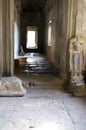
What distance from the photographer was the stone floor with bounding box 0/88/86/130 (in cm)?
302

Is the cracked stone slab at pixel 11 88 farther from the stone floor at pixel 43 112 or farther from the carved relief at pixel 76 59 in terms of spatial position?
the carved relief at pixel 76 59

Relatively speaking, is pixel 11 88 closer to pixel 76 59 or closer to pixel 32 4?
pixel 76 59

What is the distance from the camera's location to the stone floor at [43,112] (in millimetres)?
3020

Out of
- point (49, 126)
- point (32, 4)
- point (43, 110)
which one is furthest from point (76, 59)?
point (32, 4)

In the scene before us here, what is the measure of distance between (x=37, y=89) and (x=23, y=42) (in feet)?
33.3

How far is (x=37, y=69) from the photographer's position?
6844 mm

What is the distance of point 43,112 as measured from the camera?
11.6ft

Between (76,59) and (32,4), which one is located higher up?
(32,4)

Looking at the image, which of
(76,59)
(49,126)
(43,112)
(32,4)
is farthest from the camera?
(32,4)

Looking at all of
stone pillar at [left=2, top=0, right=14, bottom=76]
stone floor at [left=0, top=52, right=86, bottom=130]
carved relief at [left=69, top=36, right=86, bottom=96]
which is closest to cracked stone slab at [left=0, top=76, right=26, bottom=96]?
stone floor at [left=0, top=52, right=86, bottom=130]

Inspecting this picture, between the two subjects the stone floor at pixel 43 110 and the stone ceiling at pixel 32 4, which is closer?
the stone floor at pixel 43 110

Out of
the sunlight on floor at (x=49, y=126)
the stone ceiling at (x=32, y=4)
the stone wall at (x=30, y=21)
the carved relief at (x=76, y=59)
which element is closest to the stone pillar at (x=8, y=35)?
the carved relief at (x=76, y=59)

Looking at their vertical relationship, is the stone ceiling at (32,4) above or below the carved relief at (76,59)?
above

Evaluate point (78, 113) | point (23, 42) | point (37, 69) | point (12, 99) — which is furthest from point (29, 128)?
point (23, 42)
